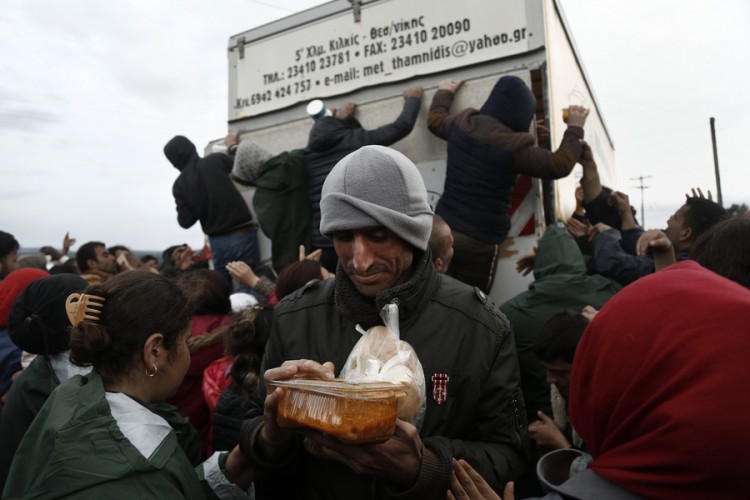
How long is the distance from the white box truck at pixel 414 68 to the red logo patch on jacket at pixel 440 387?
2.25m

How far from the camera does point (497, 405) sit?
4.82 feet

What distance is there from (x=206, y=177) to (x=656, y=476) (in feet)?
14.7

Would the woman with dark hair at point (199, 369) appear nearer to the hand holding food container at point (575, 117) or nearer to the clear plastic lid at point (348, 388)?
the clear plastic lid at point (348, 388)

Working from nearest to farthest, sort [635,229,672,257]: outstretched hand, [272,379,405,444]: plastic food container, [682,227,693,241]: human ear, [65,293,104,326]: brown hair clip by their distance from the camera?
[272,379,405,444]: plastic food container, [65,293,104,326]: brown hair clip, [635,229,672,257]: outstretched hand, [682,227,693,241]: human ear

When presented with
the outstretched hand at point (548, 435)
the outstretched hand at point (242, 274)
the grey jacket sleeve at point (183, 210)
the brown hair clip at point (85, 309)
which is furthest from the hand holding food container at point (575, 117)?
the grey jacket sleeve at point (183, 210)

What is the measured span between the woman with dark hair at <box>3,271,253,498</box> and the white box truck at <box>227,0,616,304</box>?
8.07ft

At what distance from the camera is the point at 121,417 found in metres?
1.45

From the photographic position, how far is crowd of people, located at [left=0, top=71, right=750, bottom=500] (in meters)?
0.89

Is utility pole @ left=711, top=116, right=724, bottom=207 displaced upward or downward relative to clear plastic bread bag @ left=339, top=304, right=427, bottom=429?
upward

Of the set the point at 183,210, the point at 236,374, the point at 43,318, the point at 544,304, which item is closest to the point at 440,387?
the point at 236,374

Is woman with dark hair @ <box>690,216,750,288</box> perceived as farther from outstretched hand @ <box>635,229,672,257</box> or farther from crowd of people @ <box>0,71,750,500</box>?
outstretched hand @ <box>635,229,672,257</box>

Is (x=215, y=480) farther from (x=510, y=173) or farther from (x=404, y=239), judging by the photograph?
(x=510, y=173)

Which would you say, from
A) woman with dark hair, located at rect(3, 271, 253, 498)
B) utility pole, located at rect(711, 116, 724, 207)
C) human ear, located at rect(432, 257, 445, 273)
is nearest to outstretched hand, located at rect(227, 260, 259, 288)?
human ear, located at rect(432, 257, 445, 273)

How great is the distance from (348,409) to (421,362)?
1.56 ft
